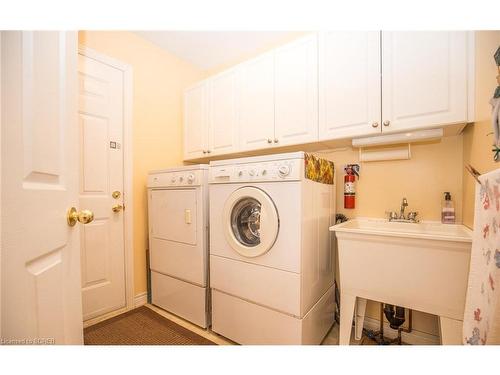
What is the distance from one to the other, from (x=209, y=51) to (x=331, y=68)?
1452mm

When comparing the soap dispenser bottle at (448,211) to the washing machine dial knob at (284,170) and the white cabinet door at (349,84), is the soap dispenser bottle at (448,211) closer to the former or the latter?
the white cabinet door at (349,84)

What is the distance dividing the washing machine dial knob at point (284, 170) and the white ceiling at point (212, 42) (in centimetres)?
156

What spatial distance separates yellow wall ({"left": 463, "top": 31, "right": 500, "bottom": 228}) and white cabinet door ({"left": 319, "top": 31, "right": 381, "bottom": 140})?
441 millimetres

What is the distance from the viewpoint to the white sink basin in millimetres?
1132

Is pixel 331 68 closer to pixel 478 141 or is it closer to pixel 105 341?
pixel 478 141

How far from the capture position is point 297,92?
162cm

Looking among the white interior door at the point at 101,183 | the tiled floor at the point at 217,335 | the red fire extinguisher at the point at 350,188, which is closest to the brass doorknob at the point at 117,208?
the white interior door at the point at 101,183

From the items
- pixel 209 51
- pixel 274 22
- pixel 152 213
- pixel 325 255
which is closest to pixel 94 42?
pixel 209 51

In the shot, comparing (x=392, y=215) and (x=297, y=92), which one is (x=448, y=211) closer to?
(x=392, y=215)

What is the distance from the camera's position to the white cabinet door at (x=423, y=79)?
1.14 meters

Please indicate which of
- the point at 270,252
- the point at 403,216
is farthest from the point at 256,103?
the point at 403,216

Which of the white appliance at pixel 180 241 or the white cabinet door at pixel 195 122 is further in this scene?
the white cabinet door at pixel 195 122

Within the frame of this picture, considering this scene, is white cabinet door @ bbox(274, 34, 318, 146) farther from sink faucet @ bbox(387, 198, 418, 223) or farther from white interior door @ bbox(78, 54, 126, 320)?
white interior door @ bbox(78, 54, 126, 320)

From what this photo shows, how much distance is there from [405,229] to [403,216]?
0.10 meters
